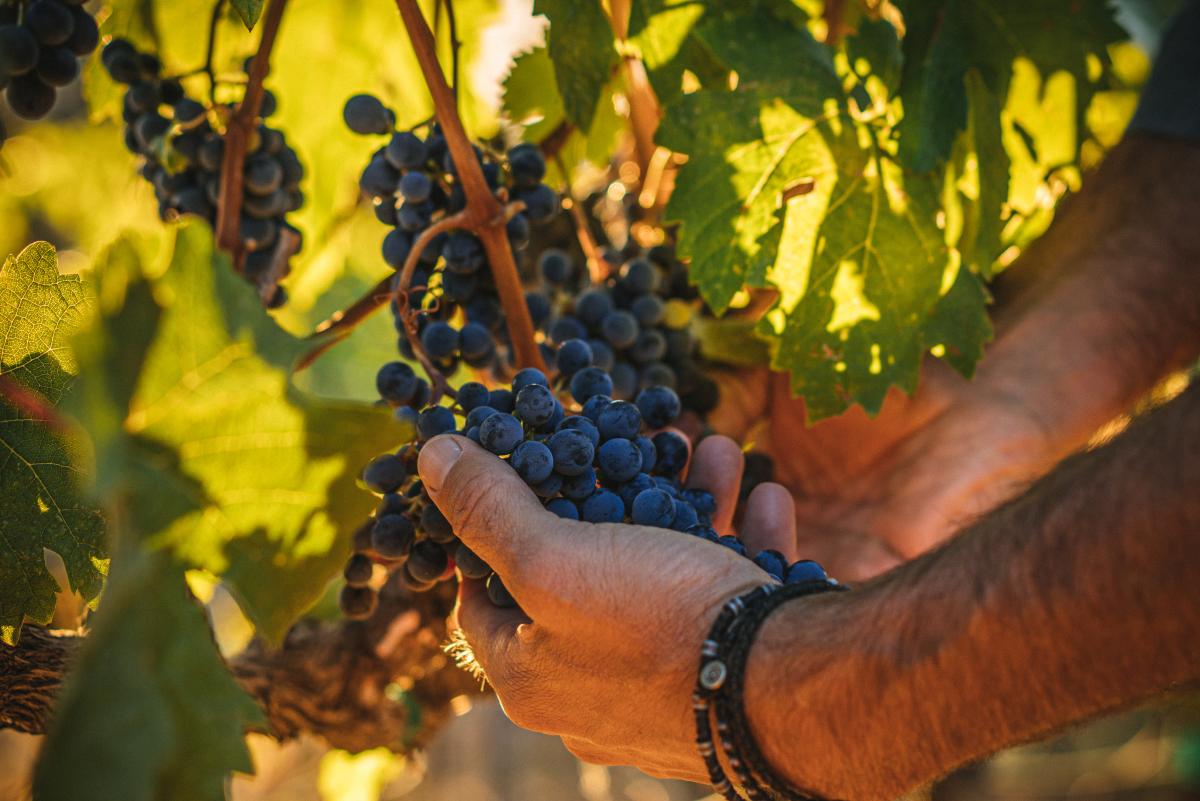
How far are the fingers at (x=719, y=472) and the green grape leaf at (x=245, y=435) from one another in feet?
1.24

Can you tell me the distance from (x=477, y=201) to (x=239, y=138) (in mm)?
272

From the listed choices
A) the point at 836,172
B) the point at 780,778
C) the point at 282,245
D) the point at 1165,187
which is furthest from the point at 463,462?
the point at 1165,187

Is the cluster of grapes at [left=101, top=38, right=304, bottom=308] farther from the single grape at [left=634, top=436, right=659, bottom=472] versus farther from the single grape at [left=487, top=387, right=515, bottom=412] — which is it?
the single grape at [left=634, top=436, right=659, bottom=472]

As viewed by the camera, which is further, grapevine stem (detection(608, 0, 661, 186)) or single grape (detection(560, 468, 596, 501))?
grapevine stem (detection(608, 0, 661, 186))

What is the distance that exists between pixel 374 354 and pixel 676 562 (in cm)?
93

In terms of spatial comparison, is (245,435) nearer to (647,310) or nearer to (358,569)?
(358,569)

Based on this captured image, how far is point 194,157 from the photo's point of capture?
3.15 ft

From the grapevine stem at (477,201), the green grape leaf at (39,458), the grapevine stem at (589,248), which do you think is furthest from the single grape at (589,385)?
the green grape leaf at (39,458)

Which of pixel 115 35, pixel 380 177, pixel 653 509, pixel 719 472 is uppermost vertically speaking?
pixel 115 35

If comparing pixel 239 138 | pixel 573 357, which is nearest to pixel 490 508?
pixel 573 357

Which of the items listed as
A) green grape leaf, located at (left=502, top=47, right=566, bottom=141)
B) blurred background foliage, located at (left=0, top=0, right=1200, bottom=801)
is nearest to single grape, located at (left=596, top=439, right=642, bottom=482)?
blurred background foliage, located at (left=0, top=0, right=1200, bottom=801)

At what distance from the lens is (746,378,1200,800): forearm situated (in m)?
0.54

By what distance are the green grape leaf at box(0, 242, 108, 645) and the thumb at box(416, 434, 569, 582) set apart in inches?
11.4

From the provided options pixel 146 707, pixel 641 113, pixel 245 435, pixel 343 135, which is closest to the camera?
pixel 146 707
